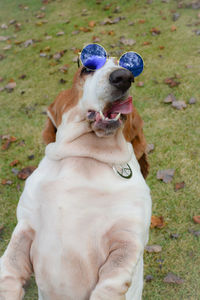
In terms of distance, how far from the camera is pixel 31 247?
2205 mm

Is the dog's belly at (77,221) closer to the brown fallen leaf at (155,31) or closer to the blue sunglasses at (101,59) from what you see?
the blue sunglasses at (101,59)

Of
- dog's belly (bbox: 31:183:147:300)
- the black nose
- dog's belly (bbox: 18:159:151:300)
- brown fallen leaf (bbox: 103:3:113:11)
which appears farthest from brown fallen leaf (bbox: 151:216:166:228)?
brown fallen leaf (bbox: 103:3:113:11)

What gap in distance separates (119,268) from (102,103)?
0.96 m

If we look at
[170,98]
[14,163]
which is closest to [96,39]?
[170,98]

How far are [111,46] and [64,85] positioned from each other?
1.54m

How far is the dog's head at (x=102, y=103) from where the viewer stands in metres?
2.12

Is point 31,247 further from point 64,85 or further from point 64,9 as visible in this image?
point 64,9

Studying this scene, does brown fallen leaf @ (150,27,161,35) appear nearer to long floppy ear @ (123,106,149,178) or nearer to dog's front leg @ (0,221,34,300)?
long floppy ear @ (123,106,149,178)

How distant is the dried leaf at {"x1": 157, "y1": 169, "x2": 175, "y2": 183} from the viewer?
13.1 feet

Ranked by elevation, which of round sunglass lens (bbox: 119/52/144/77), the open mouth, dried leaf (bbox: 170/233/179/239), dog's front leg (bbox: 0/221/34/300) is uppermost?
round sunglass lens (bbox: 119/52/144/77)

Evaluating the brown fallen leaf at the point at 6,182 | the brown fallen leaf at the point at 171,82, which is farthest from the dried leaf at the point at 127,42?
the brown fallen leaf at the point at 6,182

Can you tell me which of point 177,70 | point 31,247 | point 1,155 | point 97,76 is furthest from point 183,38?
point 31,247

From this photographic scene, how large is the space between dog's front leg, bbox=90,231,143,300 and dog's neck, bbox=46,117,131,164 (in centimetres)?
54

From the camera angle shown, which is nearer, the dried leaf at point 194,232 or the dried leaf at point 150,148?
the dried leaf at point 194,232
